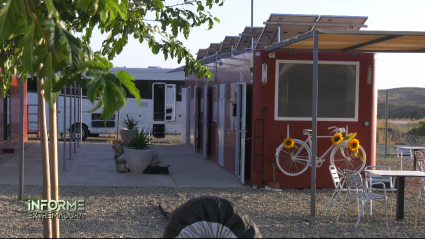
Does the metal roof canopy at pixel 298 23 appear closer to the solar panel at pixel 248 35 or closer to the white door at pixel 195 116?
the solar panel at pixel 248 35

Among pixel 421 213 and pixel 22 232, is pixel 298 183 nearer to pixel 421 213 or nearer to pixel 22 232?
pixel 421 213

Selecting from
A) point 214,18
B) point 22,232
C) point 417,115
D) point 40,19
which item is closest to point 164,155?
point 214,18

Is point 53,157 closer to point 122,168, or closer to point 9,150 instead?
point 122,168

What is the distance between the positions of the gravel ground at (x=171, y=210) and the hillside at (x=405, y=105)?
101 ft

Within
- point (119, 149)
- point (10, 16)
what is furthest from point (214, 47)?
point (10, 16)

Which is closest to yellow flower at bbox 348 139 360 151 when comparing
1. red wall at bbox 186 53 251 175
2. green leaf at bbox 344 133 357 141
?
green leaf at bbox 344 133 357 141

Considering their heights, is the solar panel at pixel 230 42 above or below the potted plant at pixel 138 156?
above

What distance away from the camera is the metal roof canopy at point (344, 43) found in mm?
6211

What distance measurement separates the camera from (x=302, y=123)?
28.4 ft

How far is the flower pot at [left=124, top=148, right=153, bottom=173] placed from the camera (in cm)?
971

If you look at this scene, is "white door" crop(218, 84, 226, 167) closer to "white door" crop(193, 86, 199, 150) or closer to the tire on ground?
"white door" crop(193, 86, 199, 150)

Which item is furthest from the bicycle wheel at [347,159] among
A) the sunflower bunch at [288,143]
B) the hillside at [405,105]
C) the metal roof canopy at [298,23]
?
the hillside at [405,105]

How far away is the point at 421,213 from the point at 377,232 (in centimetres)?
165

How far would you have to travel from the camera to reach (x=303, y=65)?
28.2 ft
